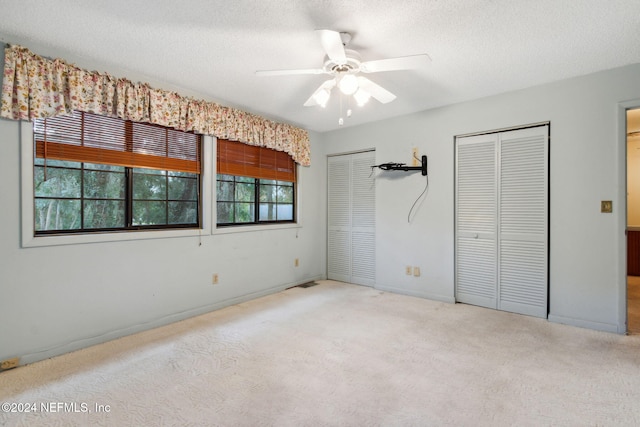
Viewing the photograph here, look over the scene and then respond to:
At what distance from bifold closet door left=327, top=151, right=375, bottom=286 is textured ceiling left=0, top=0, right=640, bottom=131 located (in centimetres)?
174

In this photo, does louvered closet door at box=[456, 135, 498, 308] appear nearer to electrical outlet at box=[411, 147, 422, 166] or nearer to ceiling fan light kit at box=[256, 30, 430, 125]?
electrical outlet at box=[411, 147, 422, 166]

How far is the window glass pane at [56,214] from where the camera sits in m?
2.46

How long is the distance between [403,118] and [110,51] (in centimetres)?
326

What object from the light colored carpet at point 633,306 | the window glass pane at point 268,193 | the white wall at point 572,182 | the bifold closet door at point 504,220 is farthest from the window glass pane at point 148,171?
the light colored carpet at point 633,306

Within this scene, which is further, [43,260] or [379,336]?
[379,336]

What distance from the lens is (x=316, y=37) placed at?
2229 millimetres

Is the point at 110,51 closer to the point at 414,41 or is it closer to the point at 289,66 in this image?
the point at 289,66

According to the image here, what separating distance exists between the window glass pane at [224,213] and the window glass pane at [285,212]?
2.80 feet

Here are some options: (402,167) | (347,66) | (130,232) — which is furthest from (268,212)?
(347,66)

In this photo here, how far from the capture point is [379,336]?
2814 millimetres

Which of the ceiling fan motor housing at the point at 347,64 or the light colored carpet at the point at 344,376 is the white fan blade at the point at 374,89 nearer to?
the ceiling fan motor housing at the point at 347,64

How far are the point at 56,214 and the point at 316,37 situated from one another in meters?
2.51

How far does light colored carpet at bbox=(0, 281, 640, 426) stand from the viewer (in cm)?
175

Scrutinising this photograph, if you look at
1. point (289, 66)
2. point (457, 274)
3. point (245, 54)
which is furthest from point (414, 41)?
point (457, 274)
